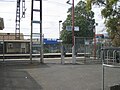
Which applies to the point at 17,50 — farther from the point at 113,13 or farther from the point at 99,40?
the point at 113,13

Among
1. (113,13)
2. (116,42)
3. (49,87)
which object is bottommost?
(49,87)

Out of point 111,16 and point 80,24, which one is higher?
point 80,24

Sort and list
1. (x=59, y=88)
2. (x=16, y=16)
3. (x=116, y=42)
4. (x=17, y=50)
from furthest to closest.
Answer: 1. (x=16, y=16)
2. (x=17, y=50)
3. (x=59, y=88)
4. (x=116, y=42)

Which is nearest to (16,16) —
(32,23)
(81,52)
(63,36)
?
(63,36)

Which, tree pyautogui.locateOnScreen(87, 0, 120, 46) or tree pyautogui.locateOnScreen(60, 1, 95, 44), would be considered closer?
tree pyautogui.locateOnScreen(87, 0, 120, 46)

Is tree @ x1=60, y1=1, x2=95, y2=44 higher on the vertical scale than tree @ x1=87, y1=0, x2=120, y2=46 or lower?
higher

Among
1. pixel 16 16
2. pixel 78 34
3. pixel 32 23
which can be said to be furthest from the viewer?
pixel 78 34

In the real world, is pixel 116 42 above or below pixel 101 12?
below

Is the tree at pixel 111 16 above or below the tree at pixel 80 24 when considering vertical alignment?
below

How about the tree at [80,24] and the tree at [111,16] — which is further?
the tree at [80,24]

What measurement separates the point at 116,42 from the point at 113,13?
86cm

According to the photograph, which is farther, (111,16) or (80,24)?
(80,24)

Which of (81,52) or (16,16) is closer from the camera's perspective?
(81,52)

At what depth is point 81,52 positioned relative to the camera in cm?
3472
